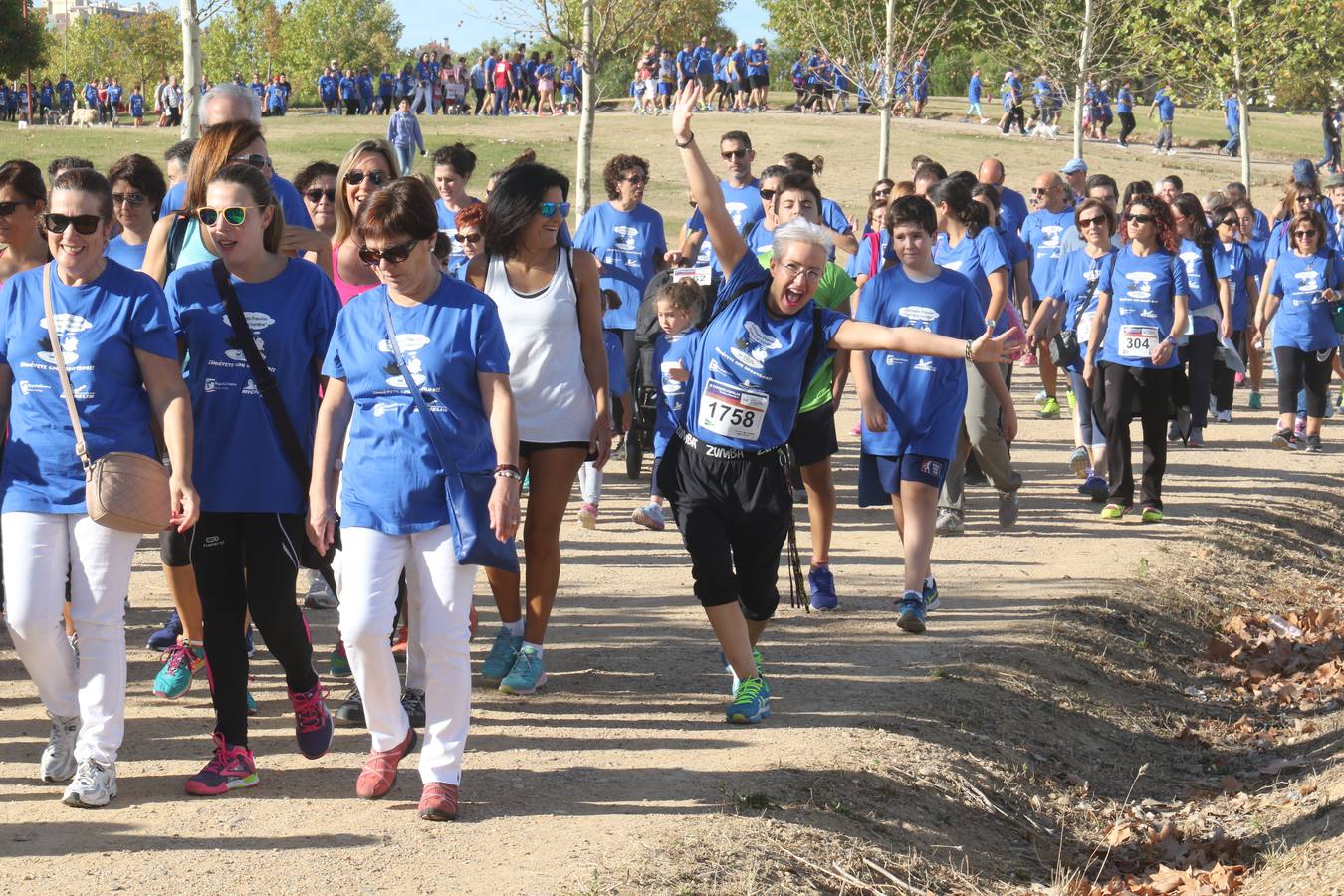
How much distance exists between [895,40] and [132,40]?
55.8 m

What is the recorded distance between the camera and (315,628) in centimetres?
802

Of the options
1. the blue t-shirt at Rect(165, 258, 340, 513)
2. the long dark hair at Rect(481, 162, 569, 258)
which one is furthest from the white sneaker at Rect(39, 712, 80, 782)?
the long dark hair at Rect(481, 162, 569, 258)

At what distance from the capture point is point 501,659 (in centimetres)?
719

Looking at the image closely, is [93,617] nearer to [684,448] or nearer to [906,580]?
[684,448]

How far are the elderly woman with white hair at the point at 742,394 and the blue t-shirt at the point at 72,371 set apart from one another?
6.72 feet

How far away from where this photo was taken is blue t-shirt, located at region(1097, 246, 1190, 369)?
11391mm

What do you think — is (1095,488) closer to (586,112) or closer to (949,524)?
(949,524)

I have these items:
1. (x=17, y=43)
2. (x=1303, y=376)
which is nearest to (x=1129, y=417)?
(x=1303, y=376)

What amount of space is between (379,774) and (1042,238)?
1080cm

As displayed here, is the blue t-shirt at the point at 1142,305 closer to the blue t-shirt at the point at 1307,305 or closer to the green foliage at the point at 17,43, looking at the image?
the blue t-shirt at the point at 1307,305

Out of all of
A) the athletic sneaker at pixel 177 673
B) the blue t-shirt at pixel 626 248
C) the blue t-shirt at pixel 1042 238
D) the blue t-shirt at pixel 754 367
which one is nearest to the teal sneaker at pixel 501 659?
the athletic sneaker at pixel 177 673

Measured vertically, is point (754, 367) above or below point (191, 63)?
below

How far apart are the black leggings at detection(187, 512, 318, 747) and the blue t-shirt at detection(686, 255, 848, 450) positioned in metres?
1.69

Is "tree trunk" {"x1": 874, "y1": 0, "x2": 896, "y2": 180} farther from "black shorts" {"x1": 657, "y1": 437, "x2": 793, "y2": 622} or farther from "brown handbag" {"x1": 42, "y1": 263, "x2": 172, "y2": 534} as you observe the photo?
"brown handbag" {"x1": 42, "y1": 263, "x2": 172, "y2": 534}
